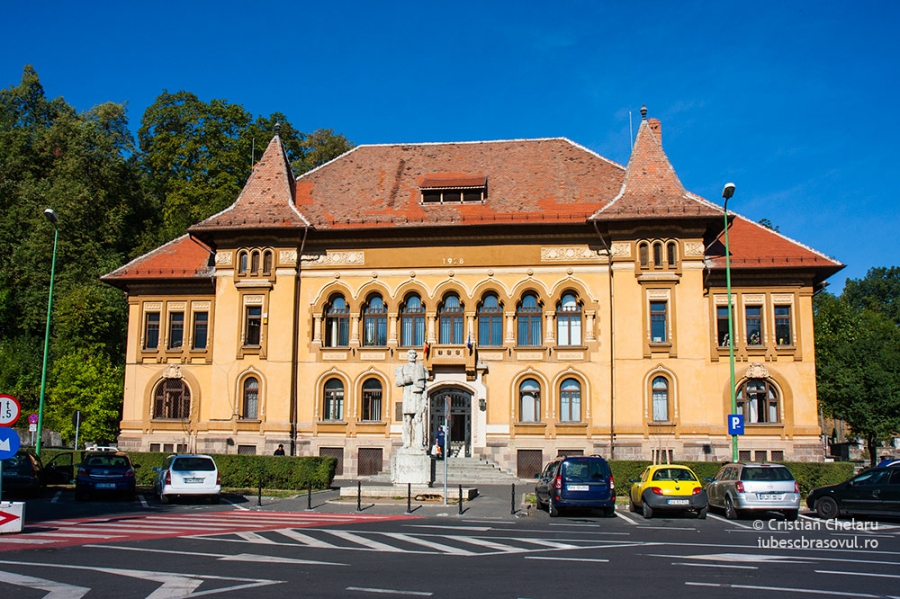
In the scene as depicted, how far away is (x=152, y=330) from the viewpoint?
4131cm

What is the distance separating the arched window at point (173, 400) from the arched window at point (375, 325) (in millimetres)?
9447

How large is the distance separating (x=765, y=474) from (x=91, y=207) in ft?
157

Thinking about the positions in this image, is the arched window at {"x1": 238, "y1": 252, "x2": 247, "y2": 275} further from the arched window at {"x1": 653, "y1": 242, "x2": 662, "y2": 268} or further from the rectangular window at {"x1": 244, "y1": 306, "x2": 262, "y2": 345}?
the arched window at {"x1": 653, "y1": 242, "x2": 662, "y2": 268}

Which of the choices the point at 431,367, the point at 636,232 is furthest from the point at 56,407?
the point at 636,232

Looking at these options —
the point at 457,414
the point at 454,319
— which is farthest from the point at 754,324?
the point at 457,414

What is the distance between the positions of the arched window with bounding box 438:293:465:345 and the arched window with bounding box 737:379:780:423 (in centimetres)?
1309

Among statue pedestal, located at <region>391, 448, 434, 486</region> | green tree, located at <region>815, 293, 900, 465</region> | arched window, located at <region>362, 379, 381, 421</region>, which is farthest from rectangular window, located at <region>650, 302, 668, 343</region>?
green tree, located at <region>815, 293, 900, 465</region>

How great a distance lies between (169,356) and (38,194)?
2168 centimetres

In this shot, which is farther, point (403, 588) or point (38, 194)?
point (38, 194)

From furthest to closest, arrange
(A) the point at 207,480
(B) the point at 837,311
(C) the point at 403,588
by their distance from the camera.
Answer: (B) the point at 837,311, (A) the point at 207,480, (C) the point at 403,588

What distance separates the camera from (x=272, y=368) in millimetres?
37969

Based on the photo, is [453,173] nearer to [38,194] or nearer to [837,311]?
[38,194]

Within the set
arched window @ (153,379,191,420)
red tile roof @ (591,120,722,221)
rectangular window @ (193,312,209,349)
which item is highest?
red tile roof @ (591,120,722,221)

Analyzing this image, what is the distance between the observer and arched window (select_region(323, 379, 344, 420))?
38.2 meters
